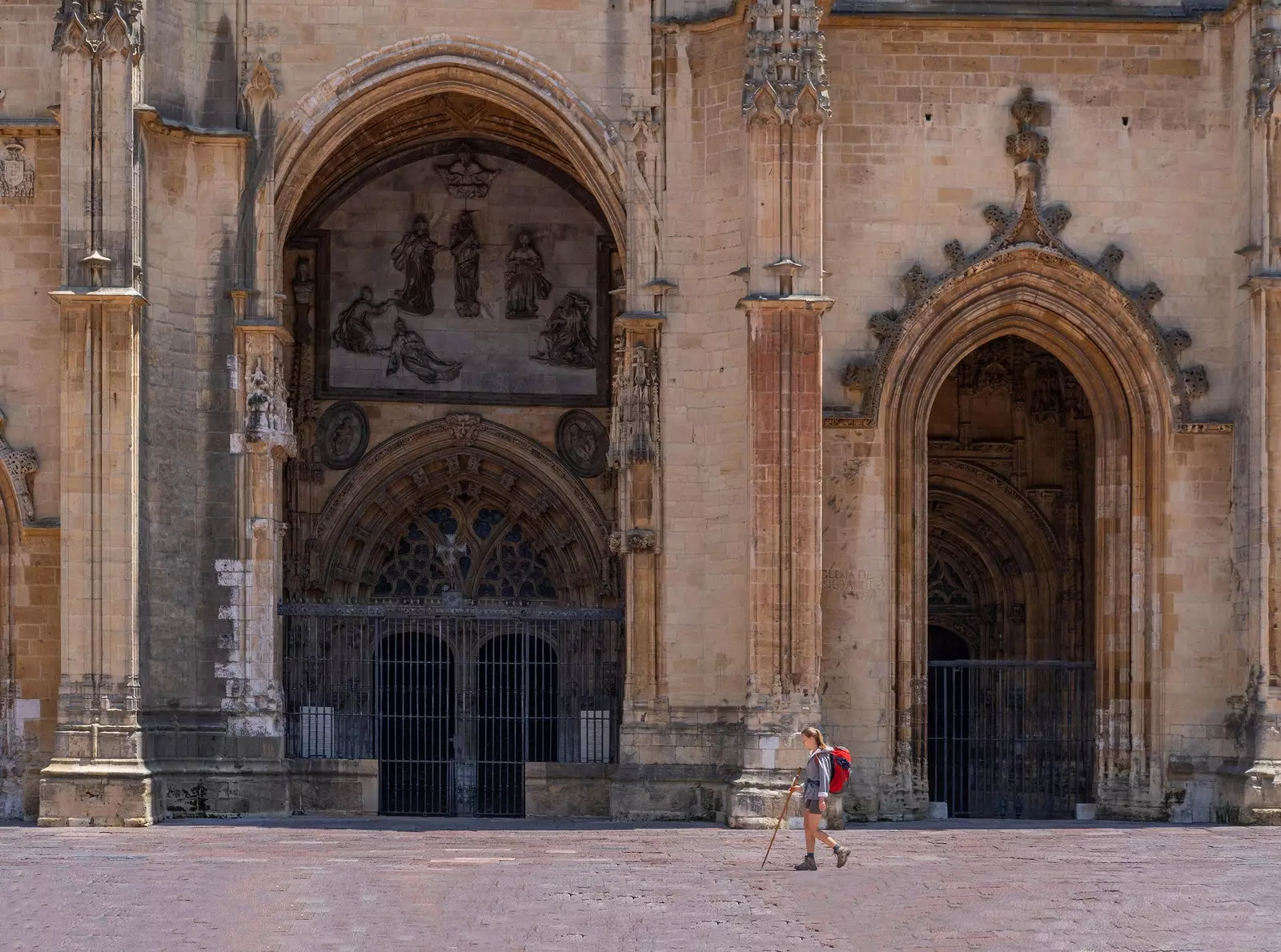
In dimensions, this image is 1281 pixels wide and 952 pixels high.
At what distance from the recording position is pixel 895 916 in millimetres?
15945

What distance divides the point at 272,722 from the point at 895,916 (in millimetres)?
10069

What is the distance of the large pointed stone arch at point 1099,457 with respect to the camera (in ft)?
80.3

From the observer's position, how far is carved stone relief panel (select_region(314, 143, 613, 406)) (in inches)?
1148

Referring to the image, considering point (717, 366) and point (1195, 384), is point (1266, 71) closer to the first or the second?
point (1195, 384)

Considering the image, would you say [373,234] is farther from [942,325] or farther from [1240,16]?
[1240,16]

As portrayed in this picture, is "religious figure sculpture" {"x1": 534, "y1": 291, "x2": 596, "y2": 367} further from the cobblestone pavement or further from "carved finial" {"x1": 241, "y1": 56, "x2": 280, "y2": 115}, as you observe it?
the cobblestone pavement

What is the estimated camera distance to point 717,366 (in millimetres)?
24484

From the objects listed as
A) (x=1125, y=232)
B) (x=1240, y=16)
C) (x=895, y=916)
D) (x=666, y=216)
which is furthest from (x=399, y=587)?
(x=895, y=916)

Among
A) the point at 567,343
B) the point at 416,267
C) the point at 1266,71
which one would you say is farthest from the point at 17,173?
the point at 1266,71

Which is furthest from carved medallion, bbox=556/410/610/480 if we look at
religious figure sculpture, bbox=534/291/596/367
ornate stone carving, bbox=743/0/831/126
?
ornate stone carving, bbox=743/0/831/126

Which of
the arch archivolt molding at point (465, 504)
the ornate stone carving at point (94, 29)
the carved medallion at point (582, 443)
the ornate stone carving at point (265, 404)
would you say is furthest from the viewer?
the carved medallion at point (582, 443)

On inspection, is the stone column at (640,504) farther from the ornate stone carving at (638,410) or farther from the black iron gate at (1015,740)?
the black iron gate at (1015,740)

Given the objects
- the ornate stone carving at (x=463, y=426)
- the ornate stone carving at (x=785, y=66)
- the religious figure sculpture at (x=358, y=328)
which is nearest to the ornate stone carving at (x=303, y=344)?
the religious figure sculpture at (x=358, y=328)

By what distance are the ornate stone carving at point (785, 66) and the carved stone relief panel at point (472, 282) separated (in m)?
6.13
